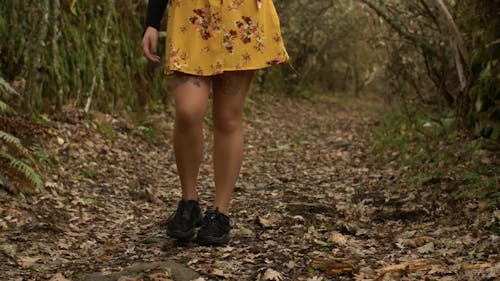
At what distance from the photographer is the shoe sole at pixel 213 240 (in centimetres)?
335

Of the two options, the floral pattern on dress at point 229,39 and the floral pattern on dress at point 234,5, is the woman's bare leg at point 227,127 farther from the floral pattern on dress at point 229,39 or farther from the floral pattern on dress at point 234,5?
the floral pattern on dress at point 234,5

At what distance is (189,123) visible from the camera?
126 inches

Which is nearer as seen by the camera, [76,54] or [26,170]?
[26,170]

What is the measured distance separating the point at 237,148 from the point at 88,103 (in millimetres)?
3812

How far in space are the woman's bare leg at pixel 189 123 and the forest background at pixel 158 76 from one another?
982 millimetres

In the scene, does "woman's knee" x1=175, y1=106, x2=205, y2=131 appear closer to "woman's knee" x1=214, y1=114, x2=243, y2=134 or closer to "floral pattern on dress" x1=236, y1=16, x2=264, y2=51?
"woman's knee" x1=214, y1=114, x2=243, y2=134

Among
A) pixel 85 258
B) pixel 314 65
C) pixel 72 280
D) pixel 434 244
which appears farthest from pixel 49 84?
pixel 314 65

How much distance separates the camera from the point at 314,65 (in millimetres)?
19219

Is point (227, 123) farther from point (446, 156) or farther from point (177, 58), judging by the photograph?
point (446, 156)

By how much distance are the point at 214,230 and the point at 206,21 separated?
1098mm

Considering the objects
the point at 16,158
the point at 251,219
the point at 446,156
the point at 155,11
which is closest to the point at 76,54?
the point at 16,158

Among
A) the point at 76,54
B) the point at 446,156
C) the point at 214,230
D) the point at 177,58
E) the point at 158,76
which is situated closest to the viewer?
the point at 177,58

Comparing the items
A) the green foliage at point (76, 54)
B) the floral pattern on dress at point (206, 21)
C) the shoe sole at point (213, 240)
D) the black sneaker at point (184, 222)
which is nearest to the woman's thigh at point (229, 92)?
the floral pattern on dress at point (206, 21)

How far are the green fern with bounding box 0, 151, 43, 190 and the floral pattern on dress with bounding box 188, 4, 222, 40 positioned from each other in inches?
74.6
